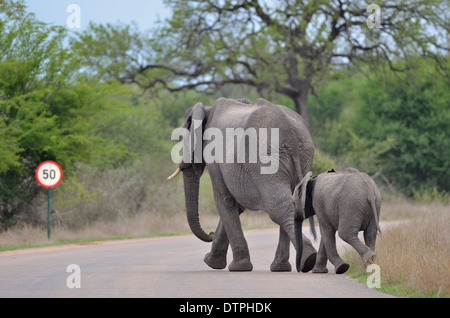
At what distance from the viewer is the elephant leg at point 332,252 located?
42.4 ft

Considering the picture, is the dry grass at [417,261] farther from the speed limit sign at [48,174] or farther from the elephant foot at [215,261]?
the speed limit sign at [48,174]

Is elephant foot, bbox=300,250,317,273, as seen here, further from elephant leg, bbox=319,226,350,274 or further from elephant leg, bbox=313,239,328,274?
elephant leg, bbox=319,226,350,274

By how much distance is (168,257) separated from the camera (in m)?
18.3

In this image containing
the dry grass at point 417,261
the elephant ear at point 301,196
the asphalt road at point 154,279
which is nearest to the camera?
the dry grass at point 417,261

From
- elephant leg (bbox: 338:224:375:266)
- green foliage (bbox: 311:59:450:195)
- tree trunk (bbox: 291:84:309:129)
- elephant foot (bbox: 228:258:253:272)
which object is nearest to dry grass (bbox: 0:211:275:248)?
elephant foot (bbox: 228:258:253:272)

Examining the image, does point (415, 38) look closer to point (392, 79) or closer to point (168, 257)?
point (392, 79)

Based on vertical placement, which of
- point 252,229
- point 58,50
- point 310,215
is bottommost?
point 252,229

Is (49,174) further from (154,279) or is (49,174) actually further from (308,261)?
(308,261)

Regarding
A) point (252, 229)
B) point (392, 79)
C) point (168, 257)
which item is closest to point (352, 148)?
point (392, 79)

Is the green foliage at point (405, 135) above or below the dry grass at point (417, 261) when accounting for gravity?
above

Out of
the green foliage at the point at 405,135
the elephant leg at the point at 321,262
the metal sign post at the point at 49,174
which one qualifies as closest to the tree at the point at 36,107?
the metal sign post at the point at 49,174

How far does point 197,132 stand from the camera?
15.4m
